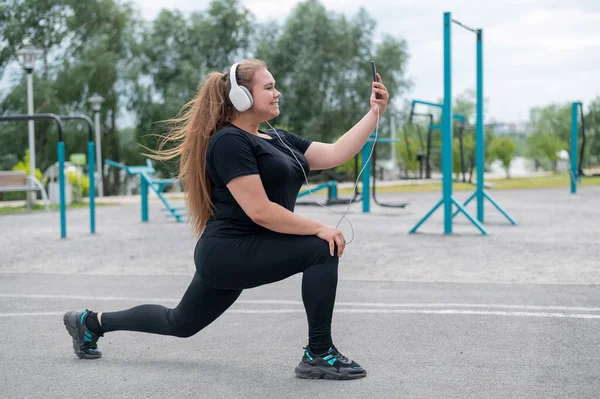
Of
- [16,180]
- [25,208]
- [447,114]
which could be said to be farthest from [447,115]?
[25,208]

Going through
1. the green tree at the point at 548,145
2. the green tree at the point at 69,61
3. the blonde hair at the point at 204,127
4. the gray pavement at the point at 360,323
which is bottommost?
the gray pavement at the point at 360,323

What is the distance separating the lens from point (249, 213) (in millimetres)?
3912

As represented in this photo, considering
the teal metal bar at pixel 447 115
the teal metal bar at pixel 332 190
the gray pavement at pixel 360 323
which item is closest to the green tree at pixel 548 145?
the teal metal bar at pixel 332 190

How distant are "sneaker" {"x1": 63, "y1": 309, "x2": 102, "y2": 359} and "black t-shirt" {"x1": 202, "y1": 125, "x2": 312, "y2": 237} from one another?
94 centimetres

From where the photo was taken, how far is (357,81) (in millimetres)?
41125

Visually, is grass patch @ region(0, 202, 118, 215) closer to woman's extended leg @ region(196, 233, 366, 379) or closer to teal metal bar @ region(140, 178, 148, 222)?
teal metal bar @ region(140, 178, 148, 222)

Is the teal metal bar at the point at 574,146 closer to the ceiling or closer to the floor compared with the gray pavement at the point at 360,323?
closer to the ceiling

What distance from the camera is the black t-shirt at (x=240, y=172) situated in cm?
393

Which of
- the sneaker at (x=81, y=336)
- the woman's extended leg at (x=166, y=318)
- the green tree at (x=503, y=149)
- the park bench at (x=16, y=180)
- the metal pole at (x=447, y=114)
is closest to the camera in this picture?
the woman's extended leg at (x=166, y=318)

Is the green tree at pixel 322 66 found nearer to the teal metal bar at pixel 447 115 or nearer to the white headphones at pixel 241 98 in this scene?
the teal metal bar at pixel 447 115

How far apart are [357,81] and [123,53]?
10.9m

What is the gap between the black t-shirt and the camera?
12.9 feet

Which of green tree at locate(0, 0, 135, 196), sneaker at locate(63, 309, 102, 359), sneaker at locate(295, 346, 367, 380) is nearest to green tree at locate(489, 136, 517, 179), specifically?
green tree at locate(0, 0, 135, 196)

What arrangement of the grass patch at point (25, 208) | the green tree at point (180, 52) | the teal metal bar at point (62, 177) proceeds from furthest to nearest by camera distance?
the green tree at point (180, 52) < the grass patch at point (25, 208) < the teal metal bar at point (62, 177)
